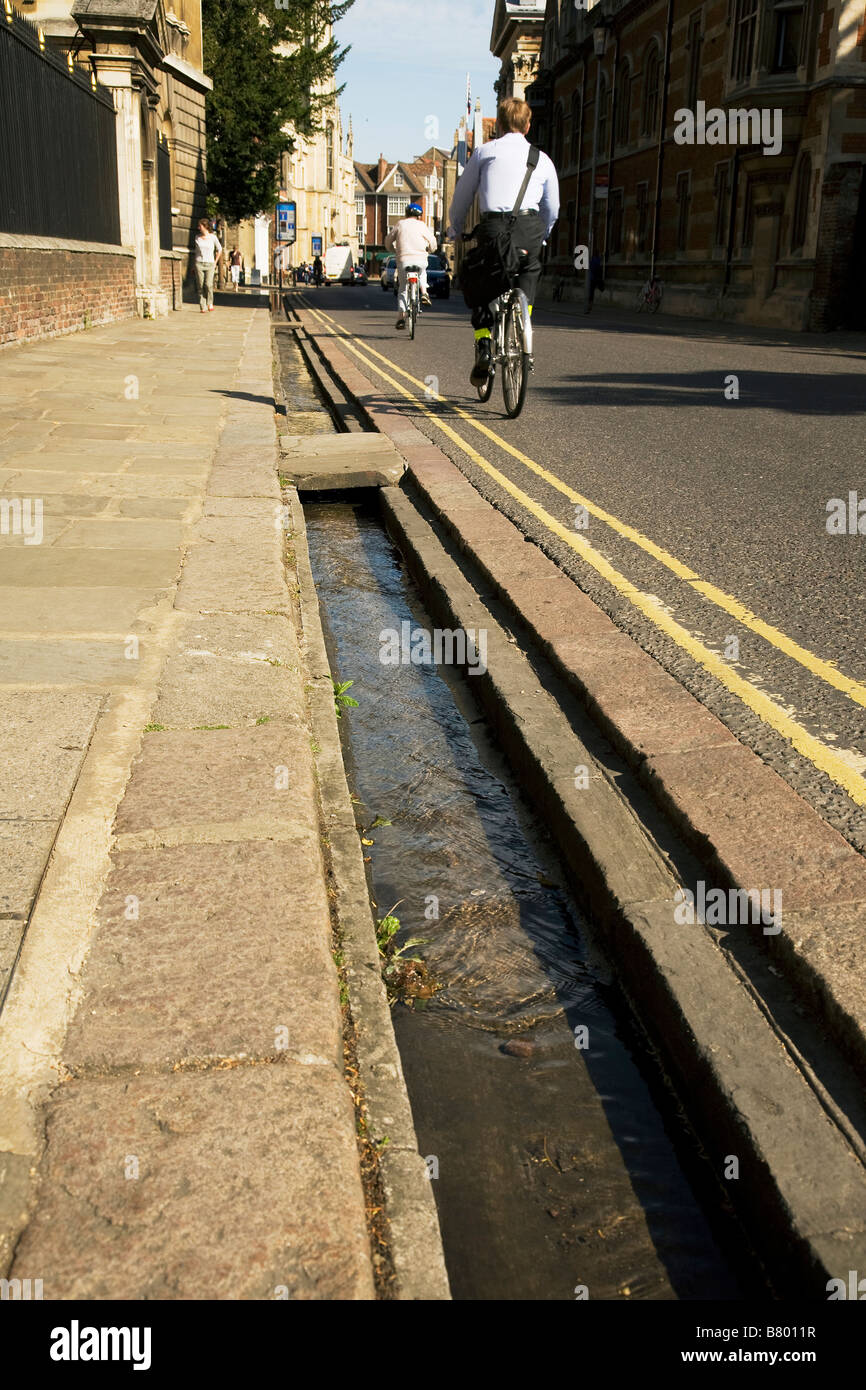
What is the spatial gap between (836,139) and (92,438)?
68.0ft

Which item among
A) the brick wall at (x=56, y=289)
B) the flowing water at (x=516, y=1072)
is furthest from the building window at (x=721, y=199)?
the flowing water at (x=516, y=1072)

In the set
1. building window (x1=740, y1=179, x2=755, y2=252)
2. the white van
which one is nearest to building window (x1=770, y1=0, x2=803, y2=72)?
building window (x1=740, y1=179, x2=755, y2=252)

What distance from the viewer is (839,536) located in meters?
5.50

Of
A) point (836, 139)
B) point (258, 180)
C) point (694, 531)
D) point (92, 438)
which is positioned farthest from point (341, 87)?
point (694, 531)

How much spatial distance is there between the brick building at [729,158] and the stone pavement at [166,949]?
23060 mm

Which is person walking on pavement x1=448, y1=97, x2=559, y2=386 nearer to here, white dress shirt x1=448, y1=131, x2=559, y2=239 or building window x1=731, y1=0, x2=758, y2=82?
white dress shirt x1=448, y1=131, x2=559, y2=239

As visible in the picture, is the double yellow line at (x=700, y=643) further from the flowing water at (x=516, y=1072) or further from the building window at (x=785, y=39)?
the building window at (x=785, y=39)

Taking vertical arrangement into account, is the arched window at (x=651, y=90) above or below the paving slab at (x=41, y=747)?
above

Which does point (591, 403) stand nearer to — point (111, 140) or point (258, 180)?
point (111, 140)

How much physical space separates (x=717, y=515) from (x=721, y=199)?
27.0 metres

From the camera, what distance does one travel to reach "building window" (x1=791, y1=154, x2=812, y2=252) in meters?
24.8

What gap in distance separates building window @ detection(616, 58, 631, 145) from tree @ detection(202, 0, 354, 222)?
979 cm

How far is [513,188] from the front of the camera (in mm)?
8297

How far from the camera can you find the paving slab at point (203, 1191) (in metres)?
1.45
